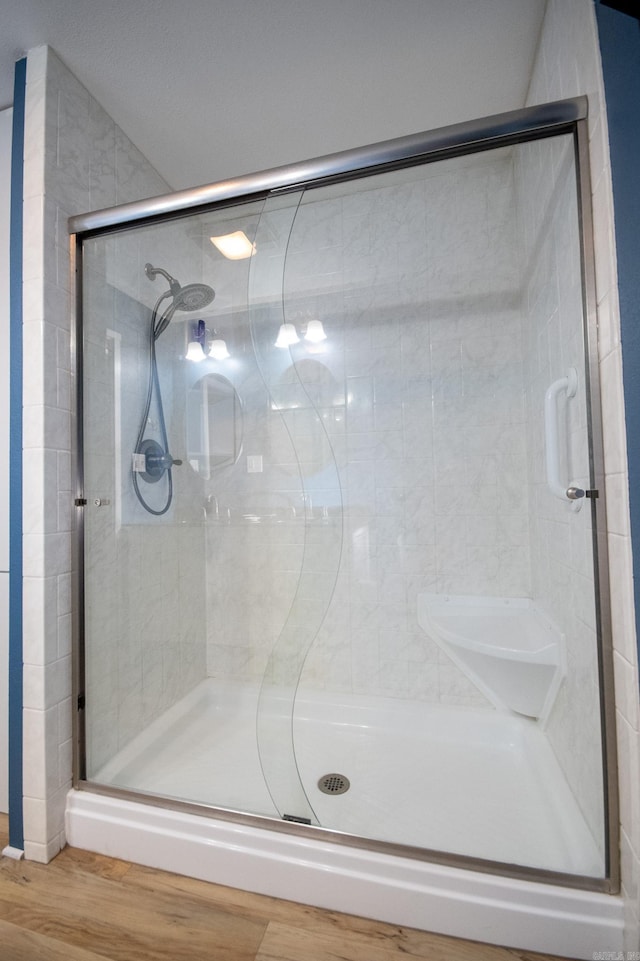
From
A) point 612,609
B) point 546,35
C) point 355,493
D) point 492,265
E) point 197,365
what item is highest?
point 546,35

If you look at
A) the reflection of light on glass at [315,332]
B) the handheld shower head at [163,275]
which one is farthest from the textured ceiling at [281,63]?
the reflection of light on glass at [315,332]

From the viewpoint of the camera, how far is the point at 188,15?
1154 mm

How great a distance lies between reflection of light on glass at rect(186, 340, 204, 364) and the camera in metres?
1.52

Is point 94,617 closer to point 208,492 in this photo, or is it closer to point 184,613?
point 184,613

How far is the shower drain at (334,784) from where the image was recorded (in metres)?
1.35

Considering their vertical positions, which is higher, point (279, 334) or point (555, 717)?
point (279, 334)

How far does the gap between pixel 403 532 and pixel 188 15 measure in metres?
1.81

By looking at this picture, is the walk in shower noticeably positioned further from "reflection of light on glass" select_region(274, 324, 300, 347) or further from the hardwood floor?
the hardwood floor

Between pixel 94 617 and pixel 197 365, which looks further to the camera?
pixel 197 365

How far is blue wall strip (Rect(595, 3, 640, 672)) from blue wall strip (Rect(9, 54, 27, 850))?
154 centimetres

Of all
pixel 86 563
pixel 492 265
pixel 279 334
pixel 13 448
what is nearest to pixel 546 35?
pixel 492 265

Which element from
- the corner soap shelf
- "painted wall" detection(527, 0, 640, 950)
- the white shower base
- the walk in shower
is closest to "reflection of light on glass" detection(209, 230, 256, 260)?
the walk in shower

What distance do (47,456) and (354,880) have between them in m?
1.38

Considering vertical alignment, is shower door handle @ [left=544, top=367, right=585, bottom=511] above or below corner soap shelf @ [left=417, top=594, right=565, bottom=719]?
above
